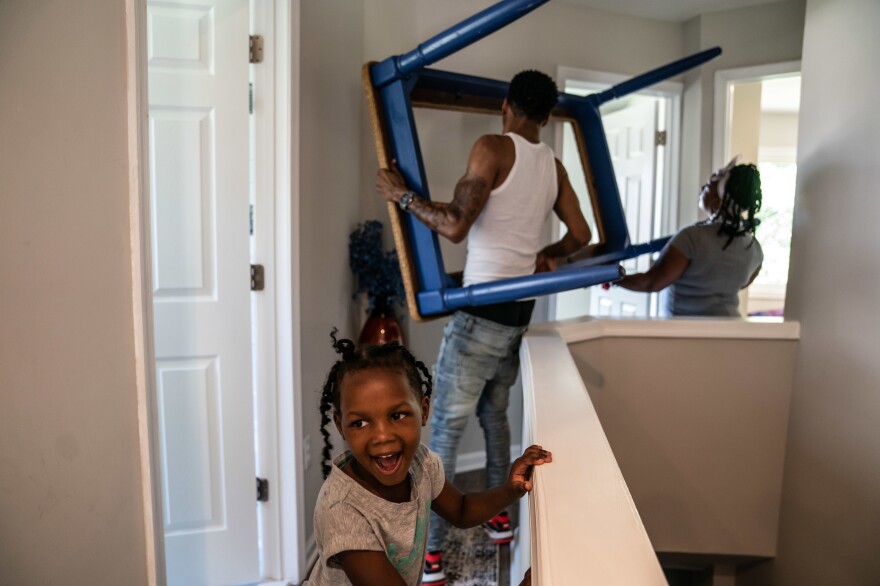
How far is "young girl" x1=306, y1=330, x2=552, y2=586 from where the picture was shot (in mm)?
932

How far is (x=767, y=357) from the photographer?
7.54ft

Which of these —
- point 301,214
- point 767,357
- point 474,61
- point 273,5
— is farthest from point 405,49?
point 767,357

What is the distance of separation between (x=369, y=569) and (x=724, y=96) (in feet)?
11.2

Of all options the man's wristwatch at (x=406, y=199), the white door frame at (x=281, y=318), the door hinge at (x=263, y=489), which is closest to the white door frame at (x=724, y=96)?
the man's wristwatch at (x=406, y=199)

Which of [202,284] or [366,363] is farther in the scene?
[202,284]

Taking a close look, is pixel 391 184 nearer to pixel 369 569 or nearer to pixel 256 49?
pixel 256 49

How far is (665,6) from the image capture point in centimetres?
329

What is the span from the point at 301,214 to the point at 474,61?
4.58 ft

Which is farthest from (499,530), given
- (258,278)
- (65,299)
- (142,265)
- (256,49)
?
(256,49)

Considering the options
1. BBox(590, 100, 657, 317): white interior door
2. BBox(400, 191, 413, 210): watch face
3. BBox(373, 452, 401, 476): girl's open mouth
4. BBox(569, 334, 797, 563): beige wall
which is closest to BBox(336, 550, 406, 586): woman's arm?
BBox(373, 452, 401, 476): girl's open mouth

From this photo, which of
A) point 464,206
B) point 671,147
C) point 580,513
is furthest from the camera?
point 671,147

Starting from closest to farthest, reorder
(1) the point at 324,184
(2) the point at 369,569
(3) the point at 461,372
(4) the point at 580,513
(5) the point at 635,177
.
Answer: (4) the point at 580,513 → (2) the point at 369,569 → (3) the point at 461,372 → (1) the point at 324,184 → (5) the point at 635,177

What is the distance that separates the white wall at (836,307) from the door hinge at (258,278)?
1.93 m

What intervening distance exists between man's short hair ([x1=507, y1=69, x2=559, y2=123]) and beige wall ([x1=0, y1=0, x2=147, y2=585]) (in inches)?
44.3
